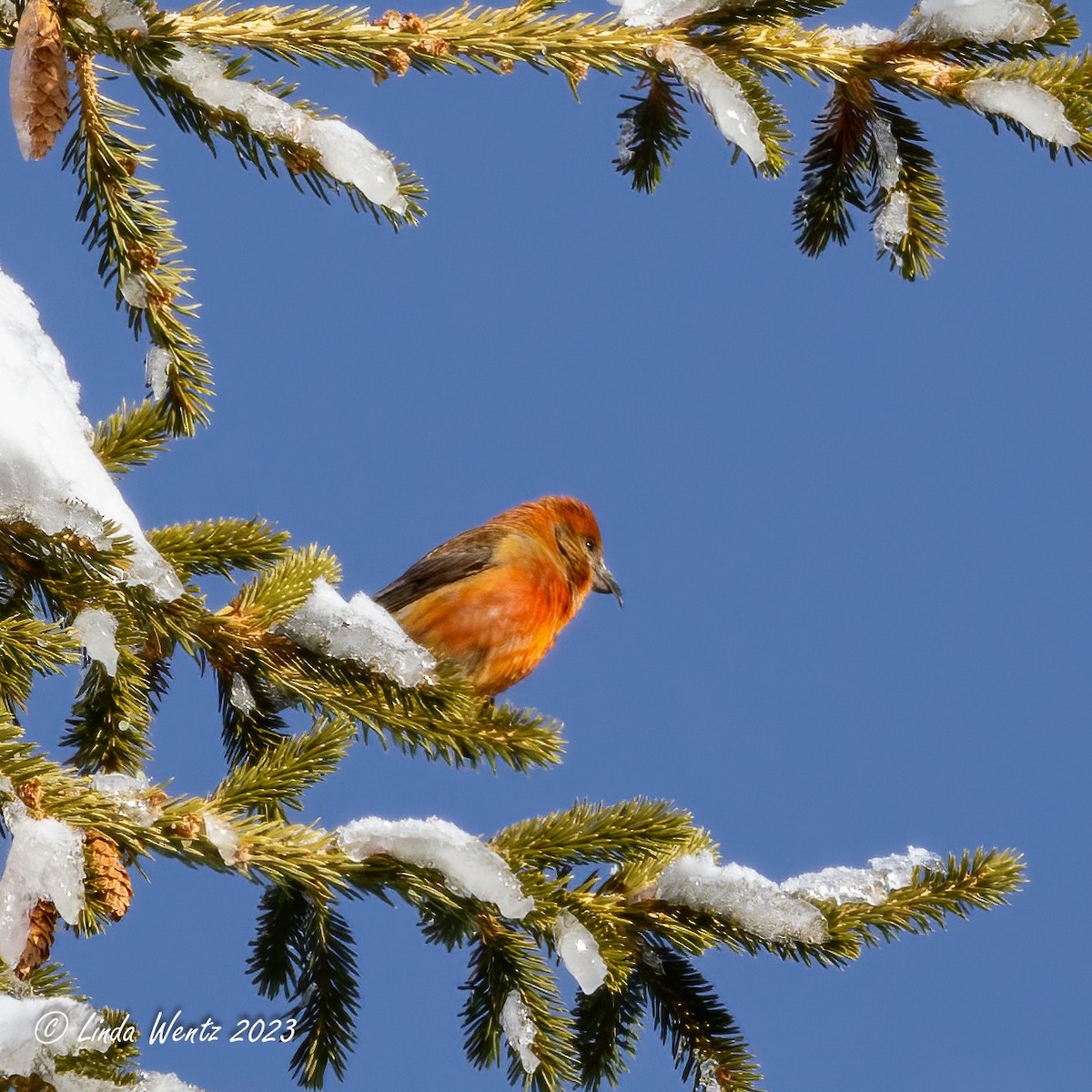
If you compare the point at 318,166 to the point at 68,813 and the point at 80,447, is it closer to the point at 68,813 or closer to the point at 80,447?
the point at 80,447

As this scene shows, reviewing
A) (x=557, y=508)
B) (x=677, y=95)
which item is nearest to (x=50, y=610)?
(x=677, y=95)

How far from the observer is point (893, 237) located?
11.0 feet

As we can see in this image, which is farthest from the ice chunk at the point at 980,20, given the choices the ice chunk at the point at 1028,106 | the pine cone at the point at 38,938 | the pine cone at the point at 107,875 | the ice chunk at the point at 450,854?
the pine cone at the point at 38,938

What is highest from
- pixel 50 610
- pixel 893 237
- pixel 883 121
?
pixel 883 121

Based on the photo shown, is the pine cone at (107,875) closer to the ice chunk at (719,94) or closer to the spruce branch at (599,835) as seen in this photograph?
the spruce branch at (599,835)

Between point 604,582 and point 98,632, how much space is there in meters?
3.86

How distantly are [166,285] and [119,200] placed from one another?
19 cm

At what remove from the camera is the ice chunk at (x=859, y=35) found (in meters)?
3.20

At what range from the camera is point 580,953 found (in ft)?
7.35

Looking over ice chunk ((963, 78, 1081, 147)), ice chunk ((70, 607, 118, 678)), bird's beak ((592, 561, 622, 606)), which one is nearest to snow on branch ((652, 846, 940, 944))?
ice chunk ((70, 607, 118, 678))

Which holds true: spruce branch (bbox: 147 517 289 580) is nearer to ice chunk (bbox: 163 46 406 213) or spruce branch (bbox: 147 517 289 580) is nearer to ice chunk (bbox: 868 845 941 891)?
ice chunk (bbox: 163 46 406 213)

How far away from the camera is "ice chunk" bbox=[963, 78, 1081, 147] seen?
2.88 metres

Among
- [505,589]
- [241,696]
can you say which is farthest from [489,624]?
[241,696]

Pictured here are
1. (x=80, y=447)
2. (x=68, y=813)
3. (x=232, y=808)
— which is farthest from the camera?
(x=80, y=447)
